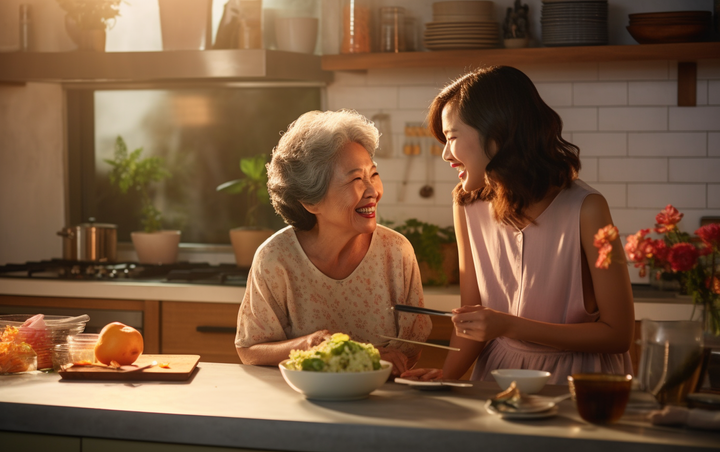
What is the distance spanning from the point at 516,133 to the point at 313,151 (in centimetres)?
59

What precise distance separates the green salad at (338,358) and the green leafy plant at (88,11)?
304cm

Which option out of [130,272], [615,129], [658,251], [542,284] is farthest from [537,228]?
[130,272]

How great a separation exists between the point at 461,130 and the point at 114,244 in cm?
261

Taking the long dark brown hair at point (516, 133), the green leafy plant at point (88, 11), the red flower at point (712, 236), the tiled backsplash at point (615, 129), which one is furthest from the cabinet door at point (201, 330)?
the red flower at point (712, 236)

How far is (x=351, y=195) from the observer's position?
2.20m

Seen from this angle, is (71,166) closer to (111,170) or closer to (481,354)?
(111,170)

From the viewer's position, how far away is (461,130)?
6.62ft

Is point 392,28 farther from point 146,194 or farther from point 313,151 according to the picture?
point 313,151

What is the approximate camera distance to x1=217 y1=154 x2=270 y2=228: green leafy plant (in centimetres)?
402

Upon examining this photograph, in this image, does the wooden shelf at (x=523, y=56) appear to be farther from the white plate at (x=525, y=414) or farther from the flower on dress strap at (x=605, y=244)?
the white plate at (x=525, y=414)

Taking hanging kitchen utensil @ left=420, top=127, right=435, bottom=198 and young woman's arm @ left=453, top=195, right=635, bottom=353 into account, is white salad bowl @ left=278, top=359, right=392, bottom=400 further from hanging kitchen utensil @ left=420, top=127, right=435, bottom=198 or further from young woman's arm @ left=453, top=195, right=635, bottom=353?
hanging kitchen utensil @ left=420, top=127, right=435, bottom=198

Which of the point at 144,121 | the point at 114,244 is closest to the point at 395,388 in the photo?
the point at 114,244

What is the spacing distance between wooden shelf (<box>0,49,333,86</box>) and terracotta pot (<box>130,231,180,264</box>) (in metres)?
0.81

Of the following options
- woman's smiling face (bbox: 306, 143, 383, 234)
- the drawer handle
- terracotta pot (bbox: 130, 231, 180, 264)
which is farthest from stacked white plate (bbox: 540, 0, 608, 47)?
terracotta pot (bbox: 130, 231, 180, 264)
